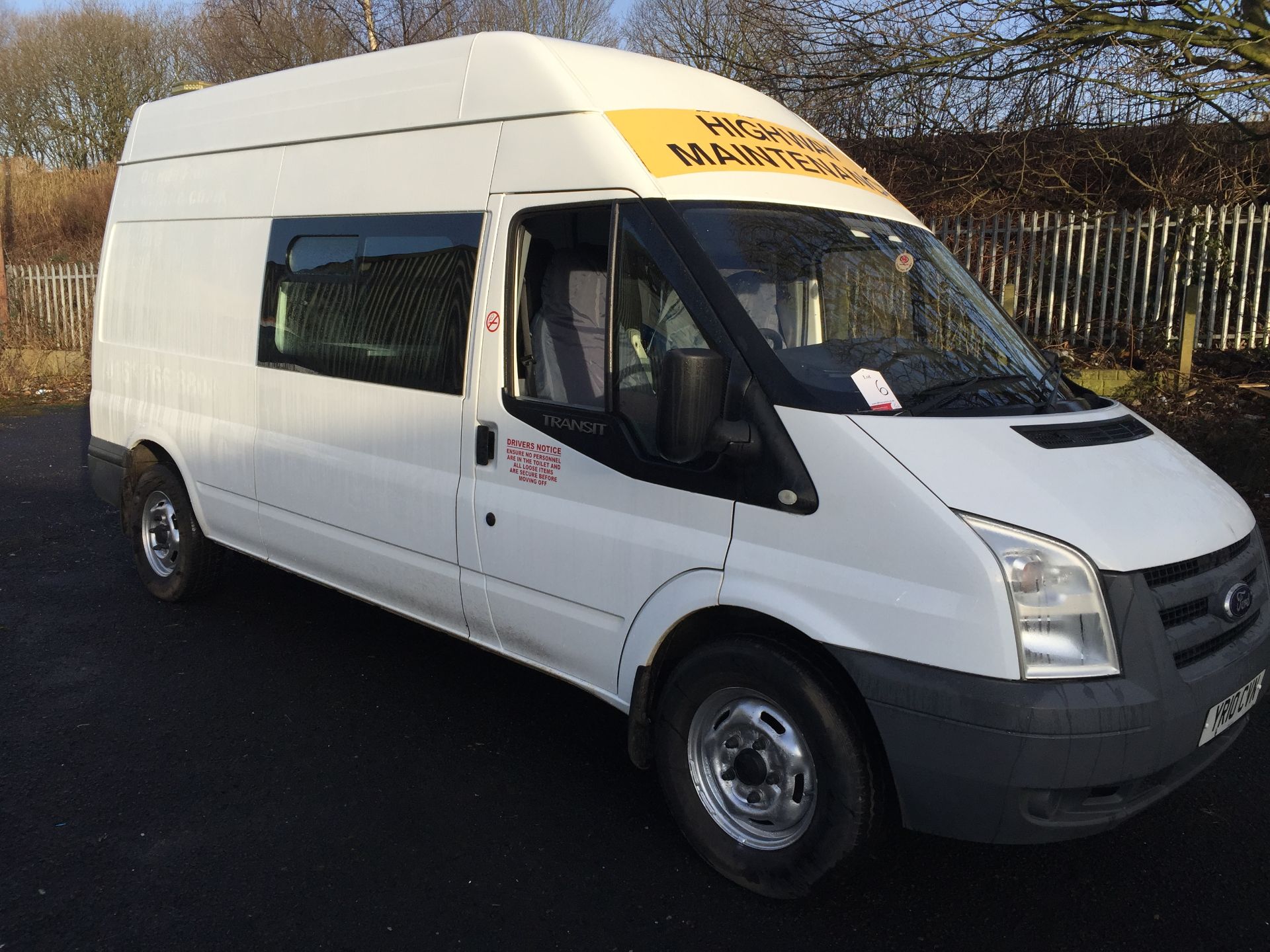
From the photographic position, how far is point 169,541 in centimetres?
581

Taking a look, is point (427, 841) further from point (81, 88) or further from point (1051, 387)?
point (81, 88)

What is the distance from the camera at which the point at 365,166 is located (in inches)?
171

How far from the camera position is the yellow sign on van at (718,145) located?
11.2ft

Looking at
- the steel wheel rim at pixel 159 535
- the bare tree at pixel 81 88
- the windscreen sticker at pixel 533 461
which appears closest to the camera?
the windscreen sticker at pixel 533 461

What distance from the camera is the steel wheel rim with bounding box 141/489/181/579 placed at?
577 cm

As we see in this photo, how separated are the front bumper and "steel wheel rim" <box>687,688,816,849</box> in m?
0.33

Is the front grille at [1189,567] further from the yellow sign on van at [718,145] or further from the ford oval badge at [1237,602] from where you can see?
→ the yellow sign on van at [718,145]

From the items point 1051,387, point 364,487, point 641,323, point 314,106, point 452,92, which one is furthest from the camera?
point 314,106

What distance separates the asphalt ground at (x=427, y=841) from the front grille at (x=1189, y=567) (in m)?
1.08

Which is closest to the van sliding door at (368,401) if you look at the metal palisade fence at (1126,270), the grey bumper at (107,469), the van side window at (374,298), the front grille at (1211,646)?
the van side window at (374,298)

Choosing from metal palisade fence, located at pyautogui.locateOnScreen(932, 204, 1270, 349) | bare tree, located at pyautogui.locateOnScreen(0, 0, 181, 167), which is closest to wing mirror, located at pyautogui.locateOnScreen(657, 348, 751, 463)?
metal palisade fence, located at pyautogui.locateOnScreen(932, 204, 1270, 349)

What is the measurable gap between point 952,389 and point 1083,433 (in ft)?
1.36

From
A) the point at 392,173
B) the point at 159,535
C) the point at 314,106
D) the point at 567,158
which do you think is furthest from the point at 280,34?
the point at 567,158

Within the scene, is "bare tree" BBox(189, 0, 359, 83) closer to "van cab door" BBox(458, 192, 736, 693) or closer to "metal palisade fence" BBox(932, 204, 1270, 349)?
"metal palisade fence" BBox(932, 204, 1270, 349)
